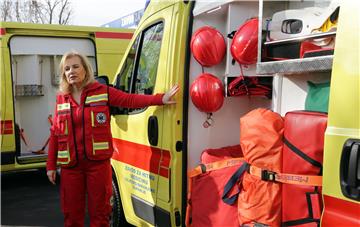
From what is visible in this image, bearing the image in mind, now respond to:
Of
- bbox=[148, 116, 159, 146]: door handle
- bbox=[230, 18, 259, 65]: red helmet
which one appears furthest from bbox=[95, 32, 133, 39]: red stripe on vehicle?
bbox=[230, 18, 259, 65]: red helmet

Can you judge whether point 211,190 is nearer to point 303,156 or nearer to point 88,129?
point 303,156

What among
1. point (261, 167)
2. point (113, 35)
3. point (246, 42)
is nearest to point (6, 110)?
point (113, 35)

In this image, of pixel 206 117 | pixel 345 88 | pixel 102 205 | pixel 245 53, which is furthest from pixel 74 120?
pixel 345 88

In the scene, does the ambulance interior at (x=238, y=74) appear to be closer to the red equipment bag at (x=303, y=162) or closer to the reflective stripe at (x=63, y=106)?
the red equipment bag at (x=303, y=162)

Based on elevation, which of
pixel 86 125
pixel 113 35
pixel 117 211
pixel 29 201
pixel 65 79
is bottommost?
pixel 29 201

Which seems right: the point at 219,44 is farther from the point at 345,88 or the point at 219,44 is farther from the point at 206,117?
the point at 345,88

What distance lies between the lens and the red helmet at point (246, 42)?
8.68 ft

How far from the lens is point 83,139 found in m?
3.19

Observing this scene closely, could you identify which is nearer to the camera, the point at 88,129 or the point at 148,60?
the point at 88,129

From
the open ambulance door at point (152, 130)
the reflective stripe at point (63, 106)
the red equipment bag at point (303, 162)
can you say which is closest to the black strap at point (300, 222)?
the red equipment bag at point (303, 162)

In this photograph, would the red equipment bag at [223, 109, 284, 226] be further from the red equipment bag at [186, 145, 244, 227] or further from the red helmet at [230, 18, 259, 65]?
the red helmet at [230, 18, 259, 65]

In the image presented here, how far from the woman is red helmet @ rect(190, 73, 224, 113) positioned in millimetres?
375

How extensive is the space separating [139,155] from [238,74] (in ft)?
3.57

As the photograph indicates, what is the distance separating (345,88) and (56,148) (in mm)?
2434
